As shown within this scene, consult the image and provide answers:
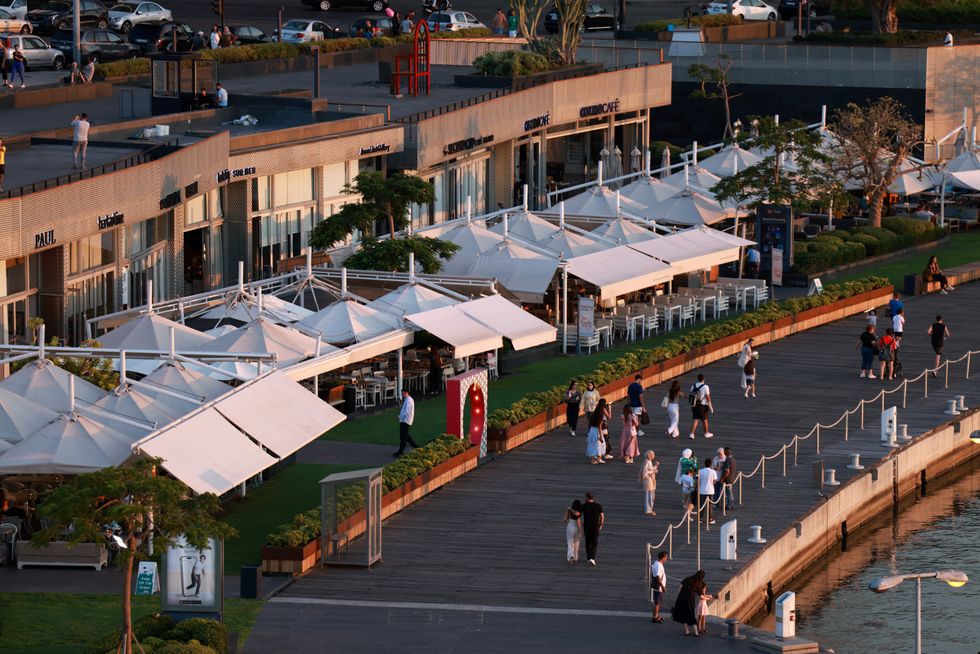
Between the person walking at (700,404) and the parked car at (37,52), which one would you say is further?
the parked car at (37,52)

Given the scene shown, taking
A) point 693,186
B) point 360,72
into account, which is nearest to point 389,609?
point 693,186

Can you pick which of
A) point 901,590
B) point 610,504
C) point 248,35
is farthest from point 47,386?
point 248,35

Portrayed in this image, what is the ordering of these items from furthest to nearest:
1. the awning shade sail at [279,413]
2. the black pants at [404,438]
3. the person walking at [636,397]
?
the person walking at [636,397], the black pants at [404,438], the awning shade sail at [279,413]

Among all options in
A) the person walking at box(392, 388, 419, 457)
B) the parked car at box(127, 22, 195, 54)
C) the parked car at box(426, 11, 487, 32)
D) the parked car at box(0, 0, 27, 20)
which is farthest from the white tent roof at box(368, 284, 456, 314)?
the parked car at box(426, 11, 487, 32)

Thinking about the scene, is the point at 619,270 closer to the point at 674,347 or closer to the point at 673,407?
the point at 674,347

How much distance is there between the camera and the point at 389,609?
29.0m

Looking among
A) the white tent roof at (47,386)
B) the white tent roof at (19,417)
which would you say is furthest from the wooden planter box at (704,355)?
the white tent roof at (19,417)

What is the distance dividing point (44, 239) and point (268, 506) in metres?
9.07

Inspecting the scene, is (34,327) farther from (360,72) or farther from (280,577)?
(360,72)

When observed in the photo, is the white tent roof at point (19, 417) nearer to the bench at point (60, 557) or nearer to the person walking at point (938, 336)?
the bench at point (60, 557)

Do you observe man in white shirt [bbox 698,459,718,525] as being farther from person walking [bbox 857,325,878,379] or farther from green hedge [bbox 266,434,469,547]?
person walking [bbox 857,325,878,379]

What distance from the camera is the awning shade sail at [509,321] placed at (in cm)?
4262

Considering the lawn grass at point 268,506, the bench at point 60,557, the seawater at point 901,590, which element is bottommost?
the seawater at point 901,590

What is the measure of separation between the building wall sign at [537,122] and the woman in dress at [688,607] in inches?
1637
